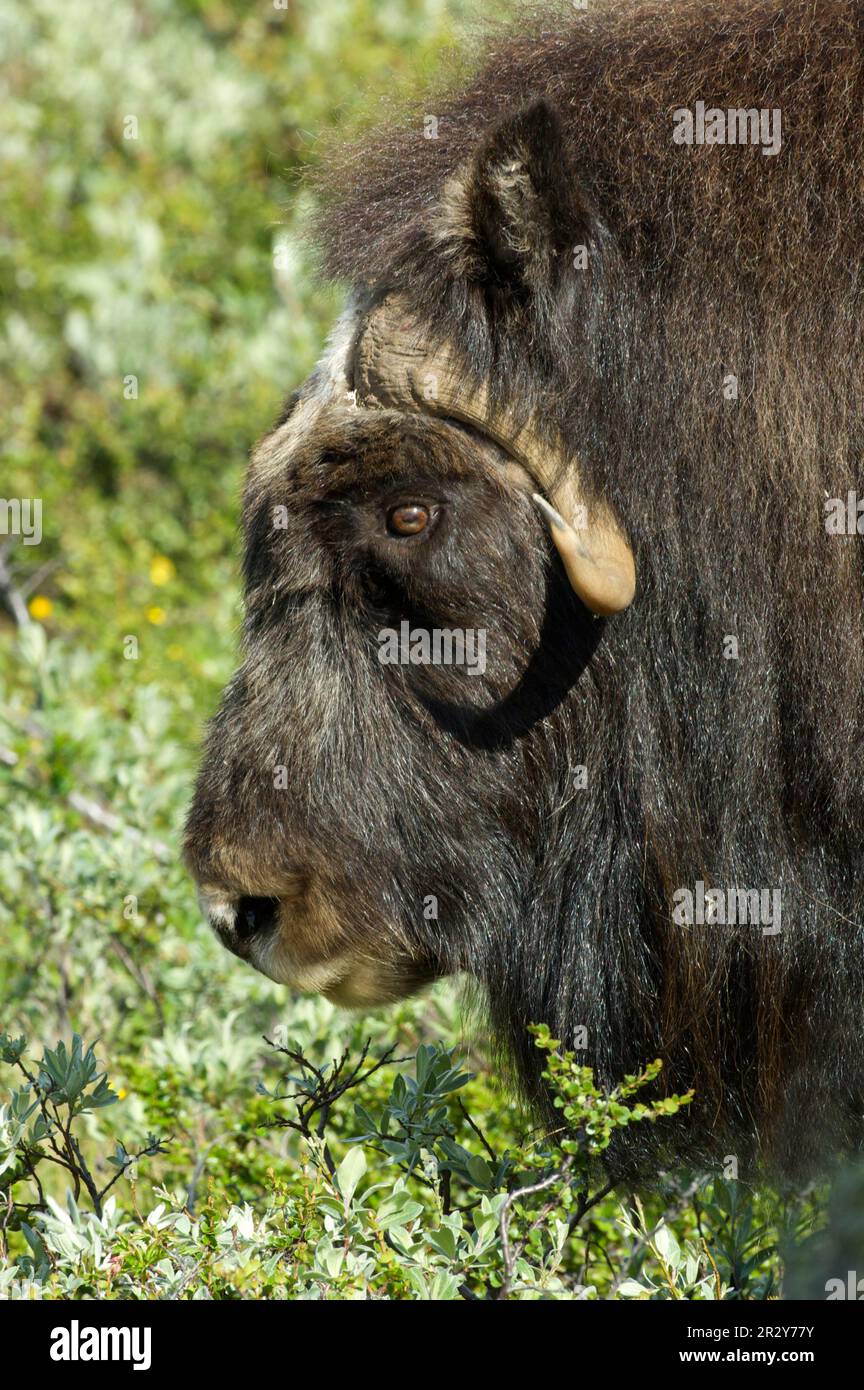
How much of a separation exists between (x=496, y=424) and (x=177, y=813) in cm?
271

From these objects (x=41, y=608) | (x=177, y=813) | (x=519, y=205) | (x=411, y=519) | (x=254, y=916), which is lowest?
(x=254, y=916)

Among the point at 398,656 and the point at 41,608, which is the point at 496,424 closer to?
the point at 398,656

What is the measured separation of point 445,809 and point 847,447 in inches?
40.8

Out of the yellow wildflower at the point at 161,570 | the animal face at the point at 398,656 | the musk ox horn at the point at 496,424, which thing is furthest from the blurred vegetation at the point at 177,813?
the musk ox horn at the point at 496,424

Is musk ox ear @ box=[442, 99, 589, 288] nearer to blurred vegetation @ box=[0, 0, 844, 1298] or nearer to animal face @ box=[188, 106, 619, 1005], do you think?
animal face @ box=[188, 106, 619, 1005]

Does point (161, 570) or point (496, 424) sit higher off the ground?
point (161, 570)

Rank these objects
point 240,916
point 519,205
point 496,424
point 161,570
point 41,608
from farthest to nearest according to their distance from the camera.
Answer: point 161,570, point 41,608, point 240,916, point 496,424, point 519,205

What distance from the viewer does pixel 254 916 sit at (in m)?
3.46

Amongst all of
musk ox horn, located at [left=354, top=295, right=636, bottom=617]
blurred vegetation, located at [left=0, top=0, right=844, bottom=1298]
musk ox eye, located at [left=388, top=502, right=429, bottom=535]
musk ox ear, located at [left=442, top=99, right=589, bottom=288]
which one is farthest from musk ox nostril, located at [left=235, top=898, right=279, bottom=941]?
musk ox ear, located at [left=442, top=99, right=589, bottom=288]

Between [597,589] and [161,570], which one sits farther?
[161,570]

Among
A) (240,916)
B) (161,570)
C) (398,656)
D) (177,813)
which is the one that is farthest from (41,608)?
(398,656)

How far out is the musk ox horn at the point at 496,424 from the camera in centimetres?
314

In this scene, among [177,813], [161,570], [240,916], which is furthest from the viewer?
[161,570]

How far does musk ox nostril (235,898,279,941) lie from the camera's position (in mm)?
3447
